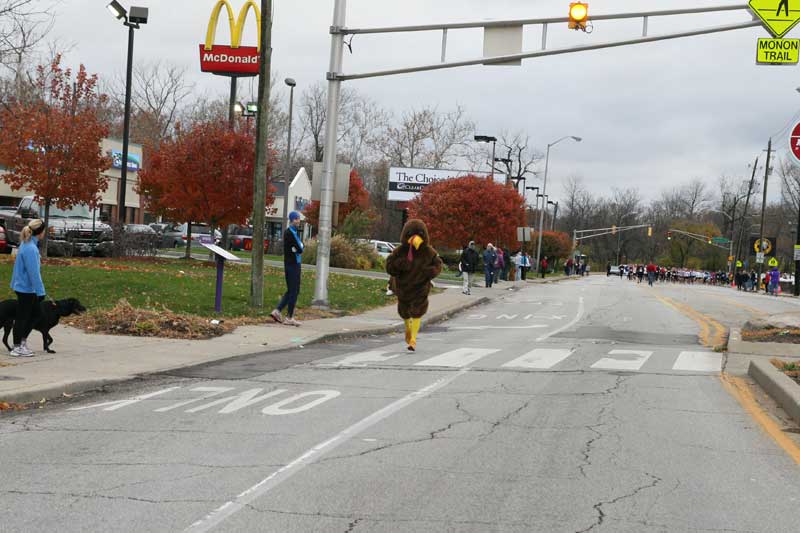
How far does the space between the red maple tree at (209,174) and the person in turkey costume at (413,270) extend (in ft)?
53.1

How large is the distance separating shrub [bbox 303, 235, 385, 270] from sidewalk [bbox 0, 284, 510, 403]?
2543 centimetres

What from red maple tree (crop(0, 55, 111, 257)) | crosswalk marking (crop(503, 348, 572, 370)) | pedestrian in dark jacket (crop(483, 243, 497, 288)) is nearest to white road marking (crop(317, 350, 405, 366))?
crosswalk marking (crop(503, 348, 572, 370))

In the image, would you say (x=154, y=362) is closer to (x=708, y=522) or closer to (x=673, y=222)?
(x=708, y=522)

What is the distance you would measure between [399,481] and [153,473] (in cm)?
167

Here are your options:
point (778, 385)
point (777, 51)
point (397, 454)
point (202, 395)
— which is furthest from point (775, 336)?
point (397, 454)

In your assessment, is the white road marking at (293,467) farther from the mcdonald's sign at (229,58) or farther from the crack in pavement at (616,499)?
the mcdonald's sign at (229,58)

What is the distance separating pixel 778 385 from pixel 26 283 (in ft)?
29.4

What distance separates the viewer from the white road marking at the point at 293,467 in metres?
5.15

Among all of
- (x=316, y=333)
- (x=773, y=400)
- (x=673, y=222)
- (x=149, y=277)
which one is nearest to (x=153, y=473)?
(x=773, y=400)

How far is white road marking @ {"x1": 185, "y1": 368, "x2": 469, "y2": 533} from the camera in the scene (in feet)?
16.9

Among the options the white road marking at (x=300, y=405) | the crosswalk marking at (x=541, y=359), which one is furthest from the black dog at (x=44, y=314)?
the crosswalk marking at (x=541, y=359)

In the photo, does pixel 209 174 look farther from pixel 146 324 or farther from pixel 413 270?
pixel 413 270

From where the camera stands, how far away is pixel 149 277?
72.3ft

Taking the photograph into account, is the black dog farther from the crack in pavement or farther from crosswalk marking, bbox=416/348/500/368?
the crack in pavement
